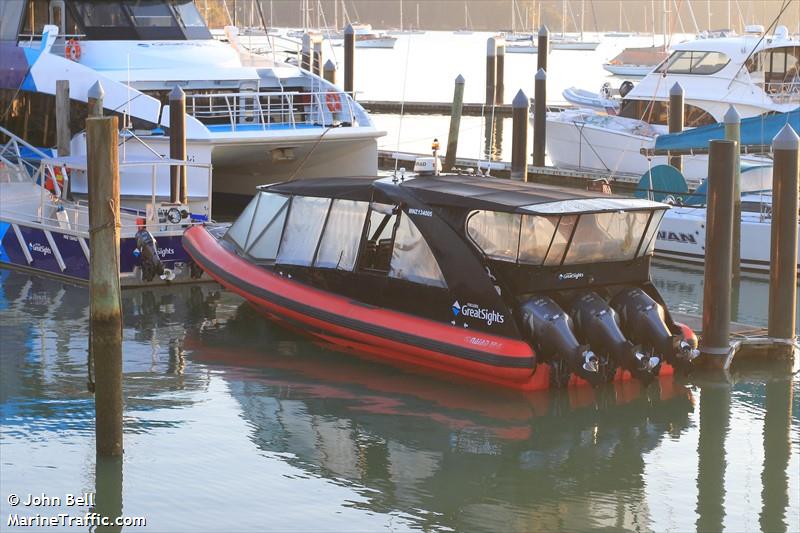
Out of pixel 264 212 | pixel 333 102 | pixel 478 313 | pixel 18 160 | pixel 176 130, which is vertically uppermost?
pixel 333 102

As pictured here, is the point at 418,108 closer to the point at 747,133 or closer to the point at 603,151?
the point at 603,151

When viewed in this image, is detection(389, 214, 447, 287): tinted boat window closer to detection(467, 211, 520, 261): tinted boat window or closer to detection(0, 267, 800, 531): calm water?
detection(467, 211, 520, 261): tinted boat window

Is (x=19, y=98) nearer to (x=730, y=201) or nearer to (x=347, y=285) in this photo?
(x=347, y=285)

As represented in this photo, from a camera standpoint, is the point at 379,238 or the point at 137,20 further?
the point at 137,20

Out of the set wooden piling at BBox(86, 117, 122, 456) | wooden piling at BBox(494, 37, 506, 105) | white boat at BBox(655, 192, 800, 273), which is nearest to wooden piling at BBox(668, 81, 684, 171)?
white boat at BBox(655, 192, 800, 273)

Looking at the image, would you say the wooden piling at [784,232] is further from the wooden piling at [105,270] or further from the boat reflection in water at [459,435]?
the wooden piling at [105,270]

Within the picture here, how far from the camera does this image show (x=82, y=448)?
11.8m

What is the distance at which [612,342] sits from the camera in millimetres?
13047

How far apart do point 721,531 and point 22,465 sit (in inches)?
226

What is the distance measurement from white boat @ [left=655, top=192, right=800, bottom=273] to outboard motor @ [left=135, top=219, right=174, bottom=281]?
7628 millimetres

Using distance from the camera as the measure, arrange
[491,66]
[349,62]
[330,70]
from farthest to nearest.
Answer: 1. [491,66]
2. [349,62]
3. [330,70]

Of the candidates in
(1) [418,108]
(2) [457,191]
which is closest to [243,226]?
(2) [457,191]

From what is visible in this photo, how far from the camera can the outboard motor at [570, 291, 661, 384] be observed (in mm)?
13031

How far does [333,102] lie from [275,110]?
1061 millimetres
